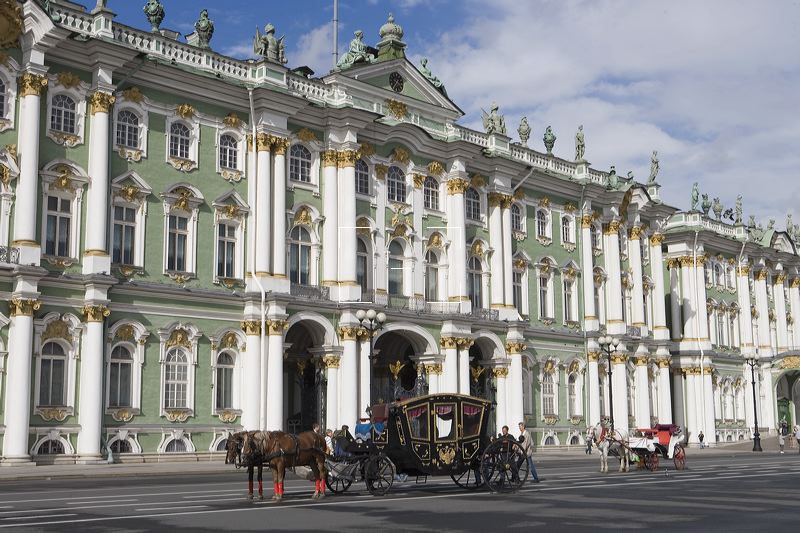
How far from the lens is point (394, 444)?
22.2 metres

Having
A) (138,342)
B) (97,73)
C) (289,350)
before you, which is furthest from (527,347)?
(97,73)

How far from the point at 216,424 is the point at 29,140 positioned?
12.7 m

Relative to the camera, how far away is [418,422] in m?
22.4

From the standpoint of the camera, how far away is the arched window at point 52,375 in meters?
34.2

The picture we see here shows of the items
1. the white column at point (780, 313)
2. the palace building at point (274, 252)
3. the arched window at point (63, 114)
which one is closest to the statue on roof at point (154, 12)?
the palace building at point (274, 252)

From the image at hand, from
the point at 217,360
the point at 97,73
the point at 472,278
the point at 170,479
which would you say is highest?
the point at 97,73

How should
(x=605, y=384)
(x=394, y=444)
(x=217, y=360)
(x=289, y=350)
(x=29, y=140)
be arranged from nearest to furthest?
(x=394, y=444) → (x=29, y=140) → (x=217, y=360) → (x=289, y=350) → (x=605, y=384)

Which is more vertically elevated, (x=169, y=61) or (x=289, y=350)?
(x=169, y=61)

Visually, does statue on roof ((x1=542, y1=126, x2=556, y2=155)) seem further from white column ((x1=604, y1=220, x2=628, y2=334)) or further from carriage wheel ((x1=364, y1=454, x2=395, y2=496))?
carriage wheel ((x1=364, y1=454, x2=395, y2=496))

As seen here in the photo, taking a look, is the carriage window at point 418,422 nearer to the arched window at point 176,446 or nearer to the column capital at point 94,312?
the column capital at point 94,312

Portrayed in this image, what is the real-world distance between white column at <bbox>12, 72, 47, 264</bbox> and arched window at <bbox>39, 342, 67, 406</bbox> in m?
3.13

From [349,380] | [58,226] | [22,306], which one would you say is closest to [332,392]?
[349,380]

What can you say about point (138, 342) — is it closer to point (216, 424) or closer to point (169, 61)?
point (216, 424)

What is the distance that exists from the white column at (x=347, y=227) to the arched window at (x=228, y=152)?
5052 mm
